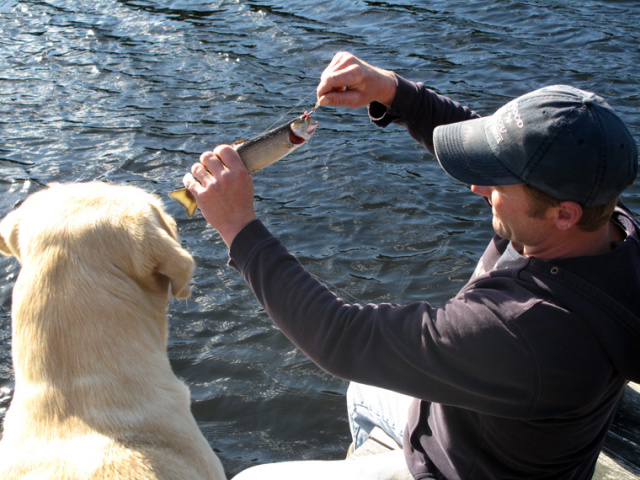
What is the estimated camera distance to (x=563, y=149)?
2.64 m

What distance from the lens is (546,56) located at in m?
11.3

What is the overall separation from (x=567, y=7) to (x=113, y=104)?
9301mm

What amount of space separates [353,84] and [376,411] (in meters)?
2.07

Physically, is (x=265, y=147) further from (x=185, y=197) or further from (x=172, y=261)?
(x=172, y=261)

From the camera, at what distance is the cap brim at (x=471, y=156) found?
2834 mm

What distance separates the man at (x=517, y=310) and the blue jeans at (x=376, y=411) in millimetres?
871

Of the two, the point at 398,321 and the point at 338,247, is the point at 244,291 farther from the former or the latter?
the point at 398,321

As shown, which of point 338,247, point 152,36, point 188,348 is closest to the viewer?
point 188,348

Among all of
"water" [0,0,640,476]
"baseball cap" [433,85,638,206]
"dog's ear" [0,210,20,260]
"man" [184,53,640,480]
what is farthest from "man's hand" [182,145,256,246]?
"water" [0,0,640,476]

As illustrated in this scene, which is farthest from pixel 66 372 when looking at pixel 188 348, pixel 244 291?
pixel 244 291

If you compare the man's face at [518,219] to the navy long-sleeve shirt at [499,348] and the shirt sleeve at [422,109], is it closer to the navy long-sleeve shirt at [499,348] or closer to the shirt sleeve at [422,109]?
the navy long-sleeve shirt at [499,348]

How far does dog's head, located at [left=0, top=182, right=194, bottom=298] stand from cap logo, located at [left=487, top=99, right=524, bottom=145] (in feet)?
4.72

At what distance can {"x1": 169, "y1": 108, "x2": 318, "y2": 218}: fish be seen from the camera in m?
3.59

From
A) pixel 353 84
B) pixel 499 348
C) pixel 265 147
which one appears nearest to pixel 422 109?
pixel 353 84
